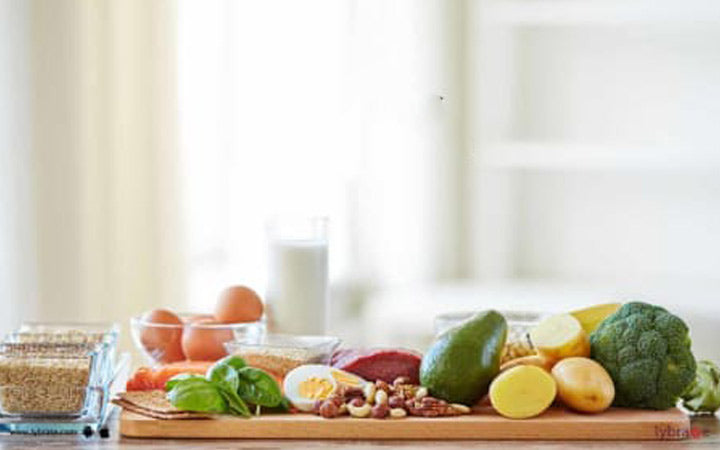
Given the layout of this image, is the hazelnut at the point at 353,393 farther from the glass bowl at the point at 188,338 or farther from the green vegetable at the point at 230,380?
the glass bowl at the point at 188,338

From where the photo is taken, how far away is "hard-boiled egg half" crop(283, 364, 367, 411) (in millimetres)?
2102

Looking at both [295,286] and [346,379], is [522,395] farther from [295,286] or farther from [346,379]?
[295,286]

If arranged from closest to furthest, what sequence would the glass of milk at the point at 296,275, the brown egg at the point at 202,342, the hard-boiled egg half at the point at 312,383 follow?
the hard-boiled egg half at the point at 312,383
the brown egg at the point at 202,342
the glass of milk at the point at 296,275

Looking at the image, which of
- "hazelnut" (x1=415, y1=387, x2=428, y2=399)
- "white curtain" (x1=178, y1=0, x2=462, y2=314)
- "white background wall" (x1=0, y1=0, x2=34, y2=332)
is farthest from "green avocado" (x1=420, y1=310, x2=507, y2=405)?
"white curtain" (x1=178, y1=0, x2=462, y2=314)

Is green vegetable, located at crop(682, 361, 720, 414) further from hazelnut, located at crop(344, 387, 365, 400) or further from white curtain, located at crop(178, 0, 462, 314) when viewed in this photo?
white curtain, located at crop(178, 0, 462, 314)

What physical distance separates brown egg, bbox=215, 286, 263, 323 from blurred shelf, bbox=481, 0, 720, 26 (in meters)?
1.98

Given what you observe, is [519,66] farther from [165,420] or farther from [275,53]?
[165,420]

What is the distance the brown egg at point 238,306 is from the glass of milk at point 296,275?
0.15ft

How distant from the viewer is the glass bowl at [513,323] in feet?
7.54

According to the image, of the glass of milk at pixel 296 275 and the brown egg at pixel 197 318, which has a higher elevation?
the glass of milk at pixel 296 275

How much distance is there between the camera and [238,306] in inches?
Answer: 94.9

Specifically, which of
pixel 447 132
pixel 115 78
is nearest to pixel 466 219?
pixel 447 132

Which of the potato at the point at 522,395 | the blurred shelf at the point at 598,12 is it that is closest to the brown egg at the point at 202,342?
the potato at the point at 522,395

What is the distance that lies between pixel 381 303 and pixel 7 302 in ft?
4.39
